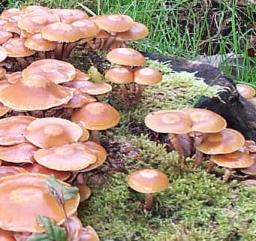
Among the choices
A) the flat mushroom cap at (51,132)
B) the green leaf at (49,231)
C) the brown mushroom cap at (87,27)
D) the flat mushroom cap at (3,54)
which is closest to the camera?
the green leaf at (49,231)

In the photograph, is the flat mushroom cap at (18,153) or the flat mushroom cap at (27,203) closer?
the flat mushroom cap at (27,203)

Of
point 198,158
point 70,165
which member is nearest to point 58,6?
point 198,158

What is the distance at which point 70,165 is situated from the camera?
1948mm

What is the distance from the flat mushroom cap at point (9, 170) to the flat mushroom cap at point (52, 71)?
49 centimetres

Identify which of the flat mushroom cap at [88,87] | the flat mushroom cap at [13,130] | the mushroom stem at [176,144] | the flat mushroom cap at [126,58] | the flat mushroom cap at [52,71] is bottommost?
the mushroom stem at [176,144]

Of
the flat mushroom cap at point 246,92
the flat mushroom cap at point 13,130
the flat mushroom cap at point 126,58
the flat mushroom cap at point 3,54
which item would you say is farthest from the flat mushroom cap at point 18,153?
the flat mushroom cap at point 246,92

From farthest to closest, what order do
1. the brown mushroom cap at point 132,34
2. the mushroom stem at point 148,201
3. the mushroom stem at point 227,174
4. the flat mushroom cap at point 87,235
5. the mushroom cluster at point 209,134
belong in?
the brown mushroom cap at point 132,34 < the mushroom stem at point 227,174 < the mushroom cluster at point 209,134 < the mushroom stem at point 148,201 < the flat mushroom cap at point 87,235

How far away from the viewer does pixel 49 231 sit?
1.66m

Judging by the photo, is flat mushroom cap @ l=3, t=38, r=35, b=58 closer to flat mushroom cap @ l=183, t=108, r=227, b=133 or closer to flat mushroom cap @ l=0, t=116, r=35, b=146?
flat mushroom cap @ l=0, t=116, r=35, b=146

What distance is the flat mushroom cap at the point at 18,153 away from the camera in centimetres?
201

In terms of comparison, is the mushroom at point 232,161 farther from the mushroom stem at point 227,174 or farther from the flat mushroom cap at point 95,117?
the flat mushroom cap at point 95,117

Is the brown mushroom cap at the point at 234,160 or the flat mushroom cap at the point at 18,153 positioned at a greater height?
the flat mushroom cap at the point at 18,153

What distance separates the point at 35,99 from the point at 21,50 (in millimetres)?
521

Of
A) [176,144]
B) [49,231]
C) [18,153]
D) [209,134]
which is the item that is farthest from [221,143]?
[49,231]
